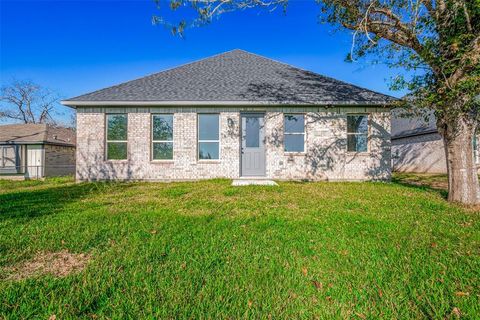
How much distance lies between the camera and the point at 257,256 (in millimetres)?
2875

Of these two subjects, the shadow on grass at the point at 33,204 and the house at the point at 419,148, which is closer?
the shadow on grass at the point at 33,204

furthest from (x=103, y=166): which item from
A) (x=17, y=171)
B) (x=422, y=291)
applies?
(x=17, y=171)

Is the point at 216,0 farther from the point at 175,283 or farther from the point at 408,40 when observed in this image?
the point at 175,283

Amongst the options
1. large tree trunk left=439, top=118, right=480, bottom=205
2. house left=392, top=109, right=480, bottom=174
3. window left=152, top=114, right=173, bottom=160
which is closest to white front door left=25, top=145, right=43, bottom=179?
window left=152, top=114, right=173, bottom=160

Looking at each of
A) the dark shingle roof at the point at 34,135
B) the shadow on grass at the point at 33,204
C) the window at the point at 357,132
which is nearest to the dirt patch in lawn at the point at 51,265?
the shadow on grass at the point at 33,204

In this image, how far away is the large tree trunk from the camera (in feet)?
19.0

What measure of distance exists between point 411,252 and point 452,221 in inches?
91.3

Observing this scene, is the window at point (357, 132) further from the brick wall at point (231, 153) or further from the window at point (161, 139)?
the window at point (161, 139)

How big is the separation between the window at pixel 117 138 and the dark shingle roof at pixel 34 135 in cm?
1128

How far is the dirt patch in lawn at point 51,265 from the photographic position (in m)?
2.54

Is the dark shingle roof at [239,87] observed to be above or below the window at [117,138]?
above

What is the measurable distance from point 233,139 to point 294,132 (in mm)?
2695

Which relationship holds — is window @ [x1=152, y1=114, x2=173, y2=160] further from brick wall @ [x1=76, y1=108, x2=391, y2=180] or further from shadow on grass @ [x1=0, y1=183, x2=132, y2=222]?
shadow on grass @ [x1=0, y1=183, x2=132, y2=222]

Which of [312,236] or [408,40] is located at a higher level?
[408,40]
